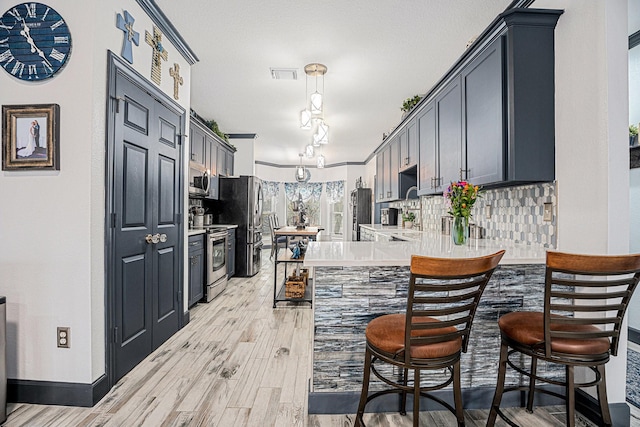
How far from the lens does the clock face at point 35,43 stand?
1948 millimetres

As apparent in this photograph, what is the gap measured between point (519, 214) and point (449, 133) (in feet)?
2.95

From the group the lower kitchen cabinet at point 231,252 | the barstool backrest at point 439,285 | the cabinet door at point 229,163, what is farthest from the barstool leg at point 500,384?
the cabinet door at point 229,163

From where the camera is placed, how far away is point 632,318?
113 inches

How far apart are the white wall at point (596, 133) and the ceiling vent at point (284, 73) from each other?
2486mm

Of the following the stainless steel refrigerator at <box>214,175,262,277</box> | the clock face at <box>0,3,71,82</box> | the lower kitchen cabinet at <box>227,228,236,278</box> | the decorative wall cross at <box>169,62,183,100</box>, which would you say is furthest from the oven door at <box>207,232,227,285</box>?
the clock face at <box>0,3,71,82</box>

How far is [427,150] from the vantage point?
3500 mm

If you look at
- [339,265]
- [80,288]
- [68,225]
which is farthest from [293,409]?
[68,225]

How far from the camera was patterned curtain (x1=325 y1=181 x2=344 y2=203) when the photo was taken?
33.2 ft

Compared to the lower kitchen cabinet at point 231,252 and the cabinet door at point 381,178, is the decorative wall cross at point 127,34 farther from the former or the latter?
the cabinet door at point 381,178

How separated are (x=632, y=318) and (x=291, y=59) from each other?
156 inches

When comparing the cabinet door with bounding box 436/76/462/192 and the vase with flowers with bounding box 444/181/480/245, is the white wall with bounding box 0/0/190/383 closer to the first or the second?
the vase with flowers with bounding box 444/181/480/245

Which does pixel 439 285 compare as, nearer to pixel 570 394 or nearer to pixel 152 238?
pixel 570 394

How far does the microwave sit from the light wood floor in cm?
180

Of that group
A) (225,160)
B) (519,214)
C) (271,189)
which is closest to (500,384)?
(519,214)
